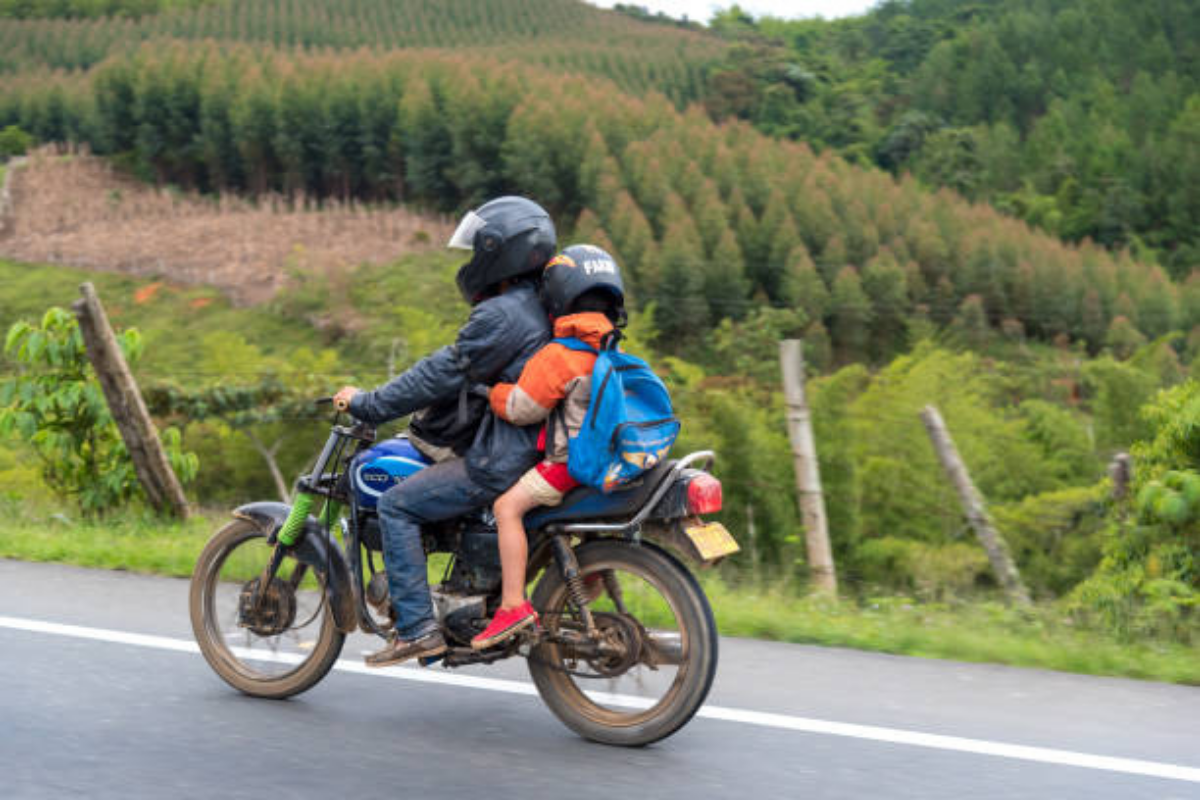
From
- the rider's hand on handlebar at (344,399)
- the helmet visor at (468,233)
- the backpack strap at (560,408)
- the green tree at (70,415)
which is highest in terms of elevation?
the helmet visor at (468,233)

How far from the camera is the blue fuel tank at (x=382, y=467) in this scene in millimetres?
4961

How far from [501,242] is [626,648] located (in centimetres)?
147

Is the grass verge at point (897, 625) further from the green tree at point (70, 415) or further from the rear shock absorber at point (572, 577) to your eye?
the green tree at point (70, 415)

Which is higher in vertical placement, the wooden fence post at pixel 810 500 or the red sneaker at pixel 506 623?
the red sneaker at pixel 506 623

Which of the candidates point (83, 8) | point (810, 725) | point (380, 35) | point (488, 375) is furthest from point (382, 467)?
point (83, 8)

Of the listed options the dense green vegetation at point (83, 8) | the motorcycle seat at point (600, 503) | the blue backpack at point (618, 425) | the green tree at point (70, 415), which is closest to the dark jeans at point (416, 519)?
the motorcycle seat at point (600, 503)

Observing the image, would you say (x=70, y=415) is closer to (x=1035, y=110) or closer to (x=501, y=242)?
(x=501, y=242)

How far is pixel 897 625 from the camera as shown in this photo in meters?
6.73

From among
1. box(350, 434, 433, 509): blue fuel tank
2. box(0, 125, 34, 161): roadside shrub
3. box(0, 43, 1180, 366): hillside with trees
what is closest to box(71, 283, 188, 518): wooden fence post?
box(350, 434, 433, 509): blue fuel tank

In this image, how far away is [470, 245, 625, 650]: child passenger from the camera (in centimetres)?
455

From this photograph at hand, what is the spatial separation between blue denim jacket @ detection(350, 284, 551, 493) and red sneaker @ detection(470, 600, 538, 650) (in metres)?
0.42

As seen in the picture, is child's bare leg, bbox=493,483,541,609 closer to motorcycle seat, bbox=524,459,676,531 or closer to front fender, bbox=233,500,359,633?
motorcycle seat, bbox=524,459,676,531

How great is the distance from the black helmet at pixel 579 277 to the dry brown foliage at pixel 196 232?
76286 millimetres

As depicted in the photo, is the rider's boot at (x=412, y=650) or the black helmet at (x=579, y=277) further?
the rider's boot at (x=412, y=650)
